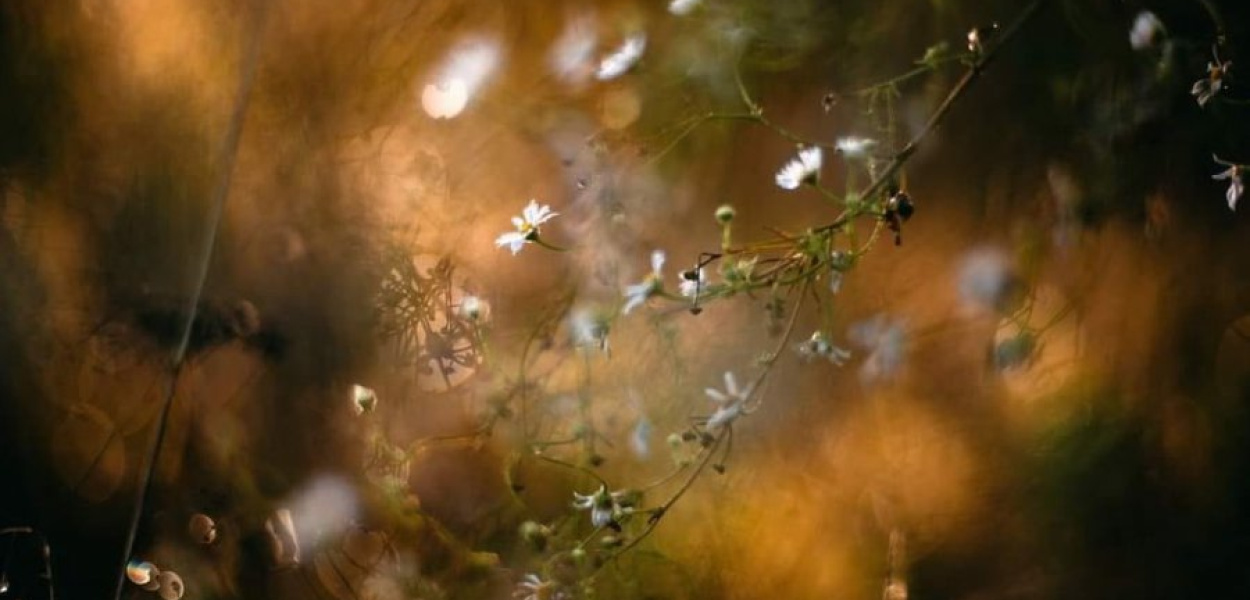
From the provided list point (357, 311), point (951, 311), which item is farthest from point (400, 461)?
→ point (951, 311)

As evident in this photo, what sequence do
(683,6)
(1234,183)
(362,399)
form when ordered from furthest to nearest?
(362,399)
(683,6)
(1234,183)

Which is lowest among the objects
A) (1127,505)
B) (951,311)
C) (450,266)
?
(1127,505)

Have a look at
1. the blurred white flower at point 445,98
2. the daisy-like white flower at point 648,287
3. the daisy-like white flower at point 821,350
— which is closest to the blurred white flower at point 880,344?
the daisy-like white flower at point 821,350

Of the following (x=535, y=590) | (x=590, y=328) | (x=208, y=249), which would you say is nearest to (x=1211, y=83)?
(x=590, y=328)

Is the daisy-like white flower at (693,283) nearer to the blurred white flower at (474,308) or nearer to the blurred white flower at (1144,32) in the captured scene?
the blurred white flower at (474,308)

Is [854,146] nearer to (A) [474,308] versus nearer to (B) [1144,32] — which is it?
(B) [1144,32]

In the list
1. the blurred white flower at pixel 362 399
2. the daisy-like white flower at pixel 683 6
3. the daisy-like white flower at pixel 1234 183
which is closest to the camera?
the daisy-like white flower at pixel 1234 183

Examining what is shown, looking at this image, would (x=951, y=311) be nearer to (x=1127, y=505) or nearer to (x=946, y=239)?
(x=946, y=239)
